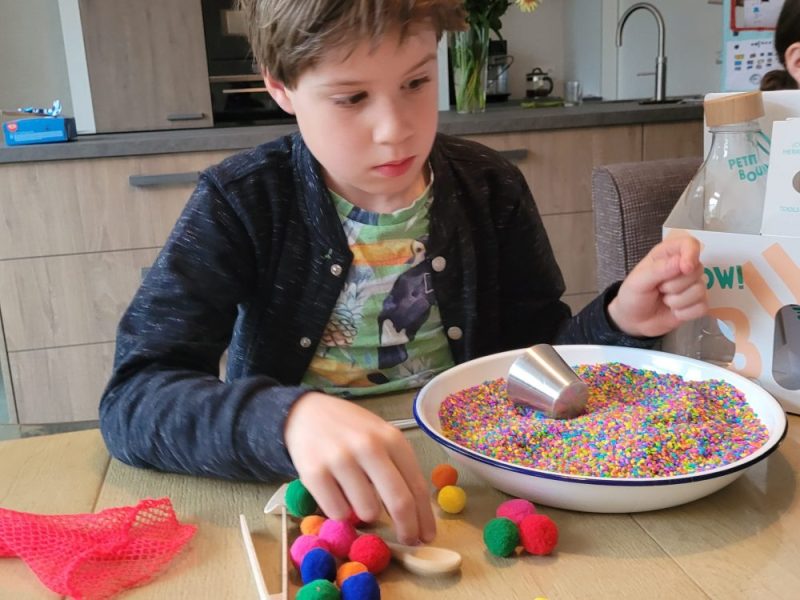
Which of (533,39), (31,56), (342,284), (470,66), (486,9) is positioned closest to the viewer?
(342,284)

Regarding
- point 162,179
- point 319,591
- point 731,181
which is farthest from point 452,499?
point 162,179

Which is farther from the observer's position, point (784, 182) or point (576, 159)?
point (576, 159)

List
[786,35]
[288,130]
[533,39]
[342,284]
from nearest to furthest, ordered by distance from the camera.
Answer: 1. [342,284]
2. [786,35]
3. [288,130]
4. [533,39]

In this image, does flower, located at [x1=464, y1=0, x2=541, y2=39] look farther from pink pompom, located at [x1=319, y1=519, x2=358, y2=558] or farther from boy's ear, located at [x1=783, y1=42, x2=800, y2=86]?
pink pompom, located at [x1=319, y1=519, x2=358, y2=558]

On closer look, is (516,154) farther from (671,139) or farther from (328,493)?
(328,493)

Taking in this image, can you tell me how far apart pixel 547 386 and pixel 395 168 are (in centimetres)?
25

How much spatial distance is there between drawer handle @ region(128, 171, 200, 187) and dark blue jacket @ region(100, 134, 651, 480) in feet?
4.33

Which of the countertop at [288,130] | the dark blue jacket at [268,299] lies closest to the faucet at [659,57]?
the countertop at [288,130]

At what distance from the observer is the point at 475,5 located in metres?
2.43

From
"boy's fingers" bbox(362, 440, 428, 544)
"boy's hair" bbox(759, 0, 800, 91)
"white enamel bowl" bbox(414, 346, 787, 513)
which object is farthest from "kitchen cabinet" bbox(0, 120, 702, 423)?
"boy's fingers" bbox(362, 440, 428, 544)

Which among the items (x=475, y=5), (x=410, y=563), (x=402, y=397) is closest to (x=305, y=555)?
(x=410, y=563)

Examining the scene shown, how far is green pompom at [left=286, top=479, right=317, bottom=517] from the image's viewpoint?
56 centimetres

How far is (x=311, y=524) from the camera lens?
1.79 feet

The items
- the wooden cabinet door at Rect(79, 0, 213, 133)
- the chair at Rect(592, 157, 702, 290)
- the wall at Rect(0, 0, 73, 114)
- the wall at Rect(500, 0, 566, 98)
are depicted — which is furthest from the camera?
the wall at Rect(500, 0, 566, 98)
